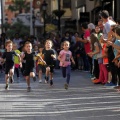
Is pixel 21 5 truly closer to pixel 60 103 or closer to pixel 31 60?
pixel 31 60

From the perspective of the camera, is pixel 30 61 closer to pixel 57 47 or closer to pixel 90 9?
pixel 57 47

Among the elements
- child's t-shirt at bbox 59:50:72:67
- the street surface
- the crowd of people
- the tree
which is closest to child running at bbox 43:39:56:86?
the crowd of people

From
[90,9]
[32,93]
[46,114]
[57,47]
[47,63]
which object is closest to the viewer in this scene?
[46,114]

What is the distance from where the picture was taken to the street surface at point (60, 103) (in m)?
10.1

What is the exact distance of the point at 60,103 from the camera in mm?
11781

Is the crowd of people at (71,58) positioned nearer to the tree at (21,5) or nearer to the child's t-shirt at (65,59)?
the child's t-shirt at (65,59)

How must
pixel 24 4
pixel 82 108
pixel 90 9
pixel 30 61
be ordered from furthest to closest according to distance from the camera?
1. pixel 24 4
2. pixel 90 9
3. pixel 30 61
4. pixel 82 108

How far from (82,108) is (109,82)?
14.8 ft

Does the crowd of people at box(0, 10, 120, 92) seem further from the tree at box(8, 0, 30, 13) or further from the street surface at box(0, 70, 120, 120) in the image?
the tree at box(8, 0, 30, 13)

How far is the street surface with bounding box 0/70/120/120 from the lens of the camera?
1009 cm

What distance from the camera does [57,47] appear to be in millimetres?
25453

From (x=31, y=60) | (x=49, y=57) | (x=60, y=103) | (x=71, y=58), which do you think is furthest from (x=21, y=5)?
(x=60, y=103)

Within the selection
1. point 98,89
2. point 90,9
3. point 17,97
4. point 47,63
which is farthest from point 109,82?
point 90,9

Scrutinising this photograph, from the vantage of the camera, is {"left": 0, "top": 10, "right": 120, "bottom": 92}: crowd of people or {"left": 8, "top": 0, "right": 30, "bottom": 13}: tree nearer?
{"left": 0, "top": 10, "right": 120, "bottom": 92}: crowd of people
